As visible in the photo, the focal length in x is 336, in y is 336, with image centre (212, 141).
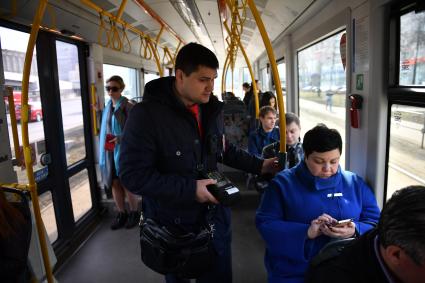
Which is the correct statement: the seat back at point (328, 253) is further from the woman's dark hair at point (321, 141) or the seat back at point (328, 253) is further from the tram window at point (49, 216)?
the tram window at point (49, 216)

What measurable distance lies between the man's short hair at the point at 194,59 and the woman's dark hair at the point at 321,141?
60 cm

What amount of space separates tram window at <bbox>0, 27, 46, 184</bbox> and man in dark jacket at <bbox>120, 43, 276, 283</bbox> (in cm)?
152

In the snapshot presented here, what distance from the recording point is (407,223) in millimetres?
759

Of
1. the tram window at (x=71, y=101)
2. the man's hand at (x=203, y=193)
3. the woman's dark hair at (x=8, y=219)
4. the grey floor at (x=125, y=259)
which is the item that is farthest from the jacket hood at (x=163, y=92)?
the tram window at (x=71, y=101)

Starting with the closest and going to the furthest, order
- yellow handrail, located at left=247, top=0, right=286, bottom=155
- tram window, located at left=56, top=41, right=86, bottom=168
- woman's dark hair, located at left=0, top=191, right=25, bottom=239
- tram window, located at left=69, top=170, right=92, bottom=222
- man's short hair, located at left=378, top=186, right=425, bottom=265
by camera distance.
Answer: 1. man's short hair, located at left=378, top=186, right=425, bottom=265
2. woman's dark hair, located at left=0, top=191, right=25, bottom=239
3. yellow handrail, located at left=247, top=0, right=286, bottom=155
4. tram window, located at left=56, top=41, right=86, bottom=168
5. tram window, located at left=69, top=170, right=92, bottom=222

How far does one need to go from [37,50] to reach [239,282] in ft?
8.55

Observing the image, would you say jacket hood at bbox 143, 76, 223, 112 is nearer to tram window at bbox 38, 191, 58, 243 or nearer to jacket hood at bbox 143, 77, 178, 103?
jacket hood at bbox 143, 77, 178, 103

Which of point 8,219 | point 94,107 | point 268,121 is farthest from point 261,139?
point 8,219

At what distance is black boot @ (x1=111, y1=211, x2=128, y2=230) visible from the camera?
3803 millimetres

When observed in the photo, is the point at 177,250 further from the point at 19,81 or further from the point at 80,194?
the point at 80,194

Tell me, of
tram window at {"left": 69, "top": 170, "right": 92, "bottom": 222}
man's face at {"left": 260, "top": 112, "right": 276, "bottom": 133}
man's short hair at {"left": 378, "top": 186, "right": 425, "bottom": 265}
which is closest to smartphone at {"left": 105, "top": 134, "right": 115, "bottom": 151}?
tram window at {"left": 69, "top": 170, "right": 92, "bottom": 222}

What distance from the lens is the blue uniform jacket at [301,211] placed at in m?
1.63

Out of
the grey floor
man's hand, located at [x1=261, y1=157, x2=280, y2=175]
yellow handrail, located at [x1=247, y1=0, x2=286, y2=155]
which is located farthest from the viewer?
the grey floor

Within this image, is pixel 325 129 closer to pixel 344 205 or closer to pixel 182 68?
pixel 344 205
